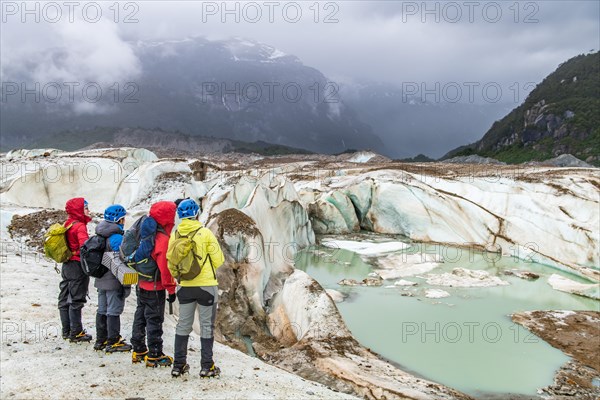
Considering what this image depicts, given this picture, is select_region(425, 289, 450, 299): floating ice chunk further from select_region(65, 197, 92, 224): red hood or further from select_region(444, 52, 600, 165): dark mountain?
select_region(444, 52, 600, 165): dark mountain

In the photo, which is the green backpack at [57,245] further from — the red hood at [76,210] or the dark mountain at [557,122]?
the dark mountain at [557,122]

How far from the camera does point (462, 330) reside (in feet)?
→ 29.3

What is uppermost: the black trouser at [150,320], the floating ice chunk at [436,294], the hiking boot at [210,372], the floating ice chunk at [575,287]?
the black trouser at [150,320]

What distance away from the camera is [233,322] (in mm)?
8883

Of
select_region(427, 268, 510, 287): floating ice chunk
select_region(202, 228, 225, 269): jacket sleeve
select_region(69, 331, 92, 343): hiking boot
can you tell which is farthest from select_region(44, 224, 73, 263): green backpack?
select_region(427, 268, 510, 287): floating ice chunk

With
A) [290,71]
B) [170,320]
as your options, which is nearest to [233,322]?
[170,320]

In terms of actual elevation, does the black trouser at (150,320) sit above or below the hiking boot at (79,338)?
above

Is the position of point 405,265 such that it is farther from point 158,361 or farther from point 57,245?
point 57,245

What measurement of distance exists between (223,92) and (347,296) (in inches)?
6651

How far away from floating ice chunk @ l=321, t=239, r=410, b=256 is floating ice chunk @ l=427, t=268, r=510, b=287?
3587 mm

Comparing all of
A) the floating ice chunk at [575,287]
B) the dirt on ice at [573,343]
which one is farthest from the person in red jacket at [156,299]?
the floating ice chunk at [575,287]

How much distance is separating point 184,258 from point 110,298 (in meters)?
1.28

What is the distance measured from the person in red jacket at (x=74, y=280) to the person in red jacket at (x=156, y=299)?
0.88m

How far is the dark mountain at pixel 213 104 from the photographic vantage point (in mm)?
150875
